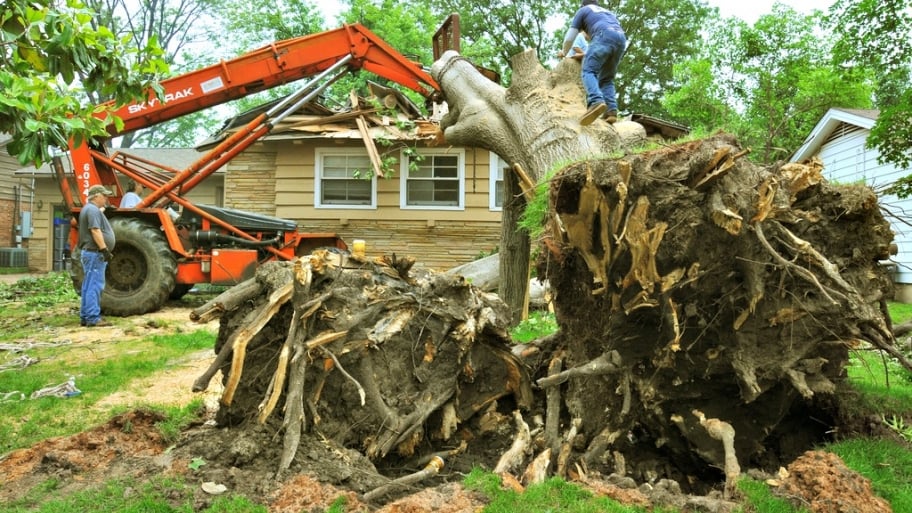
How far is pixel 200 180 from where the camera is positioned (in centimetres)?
1236

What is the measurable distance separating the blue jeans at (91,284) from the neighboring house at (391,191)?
254 inches

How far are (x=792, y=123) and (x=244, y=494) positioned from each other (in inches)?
925

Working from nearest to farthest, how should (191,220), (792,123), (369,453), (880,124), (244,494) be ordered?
(244,494)
(369,453)
(880,124)
(191,220)
(792,123)

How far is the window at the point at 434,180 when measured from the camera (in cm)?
1619

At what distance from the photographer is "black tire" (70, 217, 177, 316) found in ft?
36.8

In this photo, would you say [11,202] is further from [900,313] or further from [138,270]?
[900,313]

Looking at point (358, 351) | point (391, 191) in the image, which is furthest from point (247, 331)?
point (391, 191)

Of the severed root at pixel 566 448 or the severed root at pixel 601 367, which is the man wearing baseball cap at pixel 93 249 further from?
the severed root at pixel 601 367

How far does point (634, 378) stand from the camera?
4.53 m

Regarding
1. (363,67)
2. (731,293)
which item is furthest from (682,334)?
(363,67)

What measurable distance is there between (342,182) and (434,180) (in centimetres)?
223

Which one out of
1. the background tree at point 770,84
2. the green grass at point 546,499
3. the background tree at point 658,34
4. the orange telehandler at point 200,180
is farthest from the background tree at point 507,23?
the green grass at point 546,499

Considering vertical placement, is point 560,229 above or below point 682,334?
above

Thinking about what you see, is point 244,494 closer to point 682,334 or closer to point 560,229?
point 560,229
